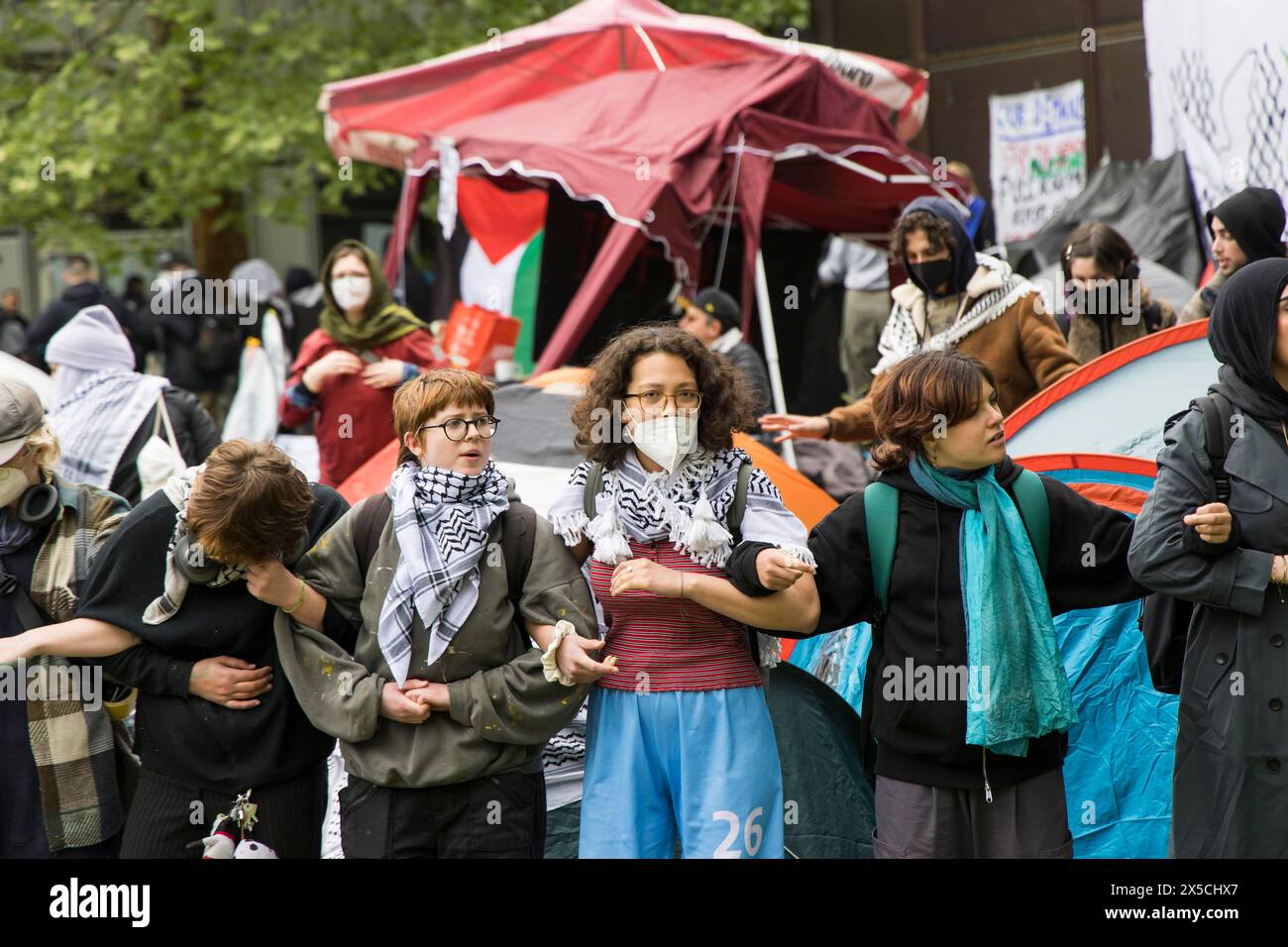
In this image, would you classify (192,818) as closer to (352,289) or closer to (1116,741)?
(1116,741)

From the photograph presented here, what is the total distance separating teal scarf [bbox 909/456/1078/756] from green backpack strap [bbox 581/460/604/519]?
75 centimetres

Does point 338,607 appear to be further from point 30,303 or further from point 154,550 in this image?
point 30,303

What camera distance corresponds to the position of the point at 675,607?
351 centimetres

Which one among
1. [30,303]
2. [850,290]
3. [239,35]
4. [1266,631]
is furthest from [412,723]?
[30,303]

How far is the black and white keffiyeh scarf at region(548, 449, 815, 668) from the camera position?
3475mm

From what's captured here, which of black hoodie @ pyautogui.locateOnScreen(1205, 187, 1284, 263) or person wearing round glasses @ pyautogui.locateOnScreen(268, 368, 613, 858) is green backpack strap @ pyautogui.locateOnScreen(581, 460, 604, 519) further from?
black hoodie @ pyautogui.locateOnScreen(1205, 187, 1284, 263)

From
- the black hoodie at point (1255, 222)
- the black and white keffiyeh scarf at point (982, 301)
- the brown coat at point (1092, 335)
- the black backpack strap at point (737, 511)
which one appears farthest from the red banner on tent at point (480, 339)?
the black backpack strap at point (737, 511)

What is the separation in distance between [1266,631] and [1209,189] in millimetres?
5967

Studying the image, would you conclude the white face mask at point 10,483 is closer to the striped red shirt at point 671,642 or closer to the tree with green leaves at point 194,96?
the striped red shirt at point 671,642

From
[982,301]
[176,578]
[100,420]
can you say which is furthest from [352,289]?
[176,578]

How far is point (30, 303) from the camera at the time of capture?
63.9 ft

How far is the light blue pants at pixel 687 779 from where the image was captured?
11.2 feet

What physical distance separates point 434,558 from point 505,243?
23.8 feet

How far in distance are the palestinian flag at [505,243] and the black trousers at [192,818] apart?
6.78 meters
